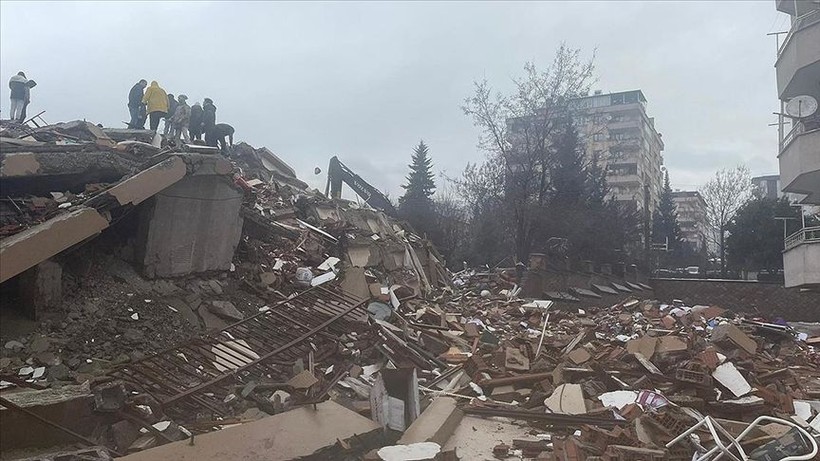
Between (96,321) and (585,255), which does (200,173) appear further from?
(585,255)

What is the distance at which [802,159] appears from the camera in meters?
14.7

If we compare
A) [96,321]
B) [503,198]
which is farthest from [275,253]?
[503,198]

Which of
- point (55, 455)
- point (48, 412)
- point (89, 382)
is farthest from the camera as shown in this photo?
point (89, 382)

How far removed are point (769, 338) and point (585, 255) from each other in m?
13.3

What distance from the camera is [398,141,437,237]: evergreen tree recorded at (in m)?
28.8

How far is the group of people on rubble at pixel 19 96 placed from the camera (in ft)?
42.4

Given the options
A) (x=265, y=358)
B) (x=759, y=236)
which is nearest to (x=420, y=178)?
(x=759, y=236)

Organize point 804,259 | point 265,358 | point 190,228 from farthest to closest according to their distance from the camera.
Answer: point 804,259 → point 190,228 → point 265,358

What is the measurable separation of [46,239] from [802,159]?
54.0ft

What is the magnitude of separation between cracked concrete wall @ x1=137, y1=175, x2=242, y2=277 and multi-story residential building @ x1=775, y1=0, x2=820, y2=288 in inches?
552

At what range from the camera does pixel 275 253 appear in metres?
10.4

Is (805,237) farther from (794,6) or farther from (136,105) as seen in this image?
(136,105)

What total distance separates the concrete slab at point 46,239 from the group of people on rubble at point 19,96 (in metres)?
8.54

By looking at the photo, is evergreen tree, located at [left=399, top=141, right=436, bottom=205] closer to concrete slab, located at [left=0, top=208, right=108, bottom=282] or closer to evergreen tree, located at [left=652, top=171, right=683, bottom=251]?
evergreen tree, located at [left=652, top=171, right=683, bottom=251]
